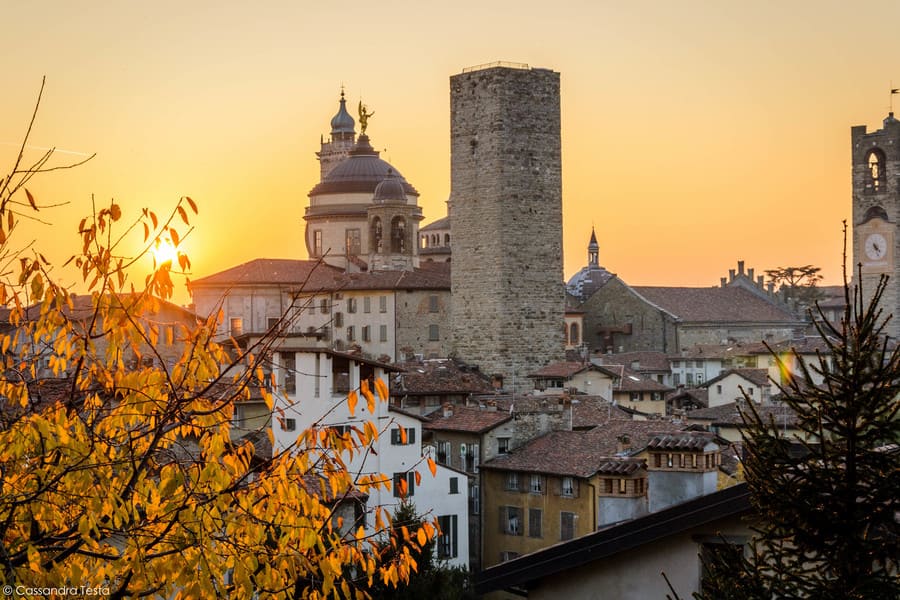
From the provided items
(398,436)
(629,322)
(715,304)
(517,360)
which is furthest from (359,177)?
(398,436)

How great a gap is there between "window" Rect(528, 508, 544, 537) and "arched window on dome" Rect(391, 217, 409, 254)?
3023cm

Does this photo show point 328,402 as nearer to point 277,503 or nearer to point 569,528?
point 569,528

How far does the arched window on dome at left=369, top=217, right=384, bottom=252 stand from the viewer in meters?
64.8

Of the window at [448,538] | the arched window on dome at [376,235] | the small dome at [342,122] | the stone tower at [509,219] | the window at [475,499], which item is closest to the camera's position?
the window at [448,538]

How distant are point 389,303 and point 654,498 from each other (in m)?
45.2

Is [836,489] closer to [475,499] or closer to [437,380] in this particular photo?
[475,499]

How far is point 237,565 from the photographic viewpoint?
21.9 feet

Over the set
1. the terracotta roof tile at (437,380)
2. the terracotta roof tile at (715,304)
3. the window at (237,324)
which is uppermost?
the terracotta roof tile at (715,304)

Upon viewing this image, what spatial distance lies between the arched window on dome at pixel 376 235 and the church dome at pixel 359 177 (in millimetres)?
6256

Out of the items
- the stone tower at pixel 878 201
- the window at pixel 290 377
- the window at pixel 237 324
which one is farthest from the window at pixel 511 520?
the stone tower at pixel 878 201

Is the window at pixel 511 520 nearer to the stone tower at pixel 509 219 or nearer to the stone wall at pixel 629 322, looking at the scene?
the stone tower at pixel 509 219

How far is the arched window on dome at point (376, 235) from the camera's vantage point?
6481cm

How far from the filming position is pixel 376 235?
65.2 m

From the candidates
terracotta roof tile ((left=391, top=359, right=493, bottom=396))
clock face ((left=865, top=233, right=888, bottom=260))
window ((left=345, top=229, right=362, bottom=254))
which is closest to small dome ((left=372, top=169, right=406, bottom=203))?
window ((left=345, top=229, right=362, bottom=254))
